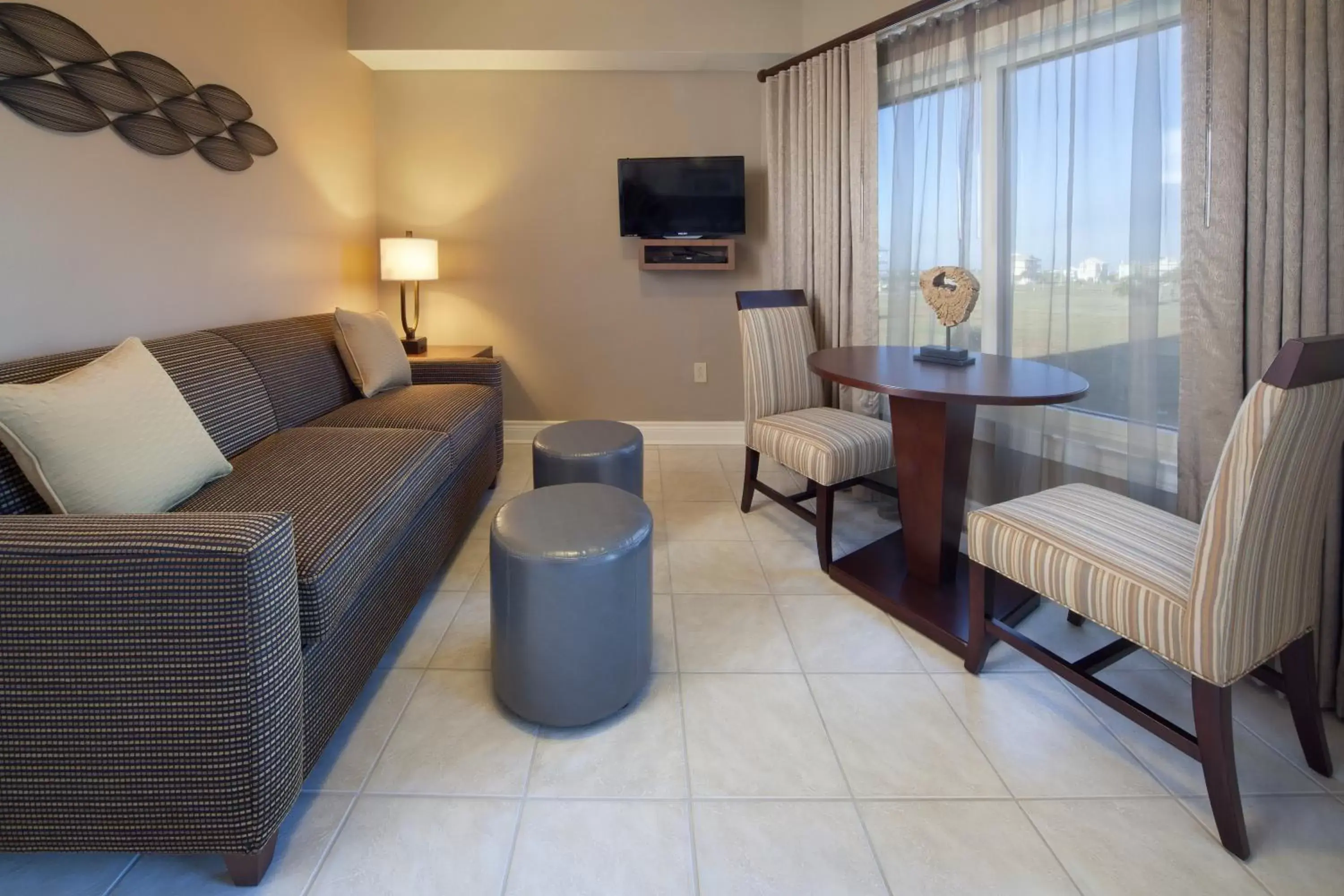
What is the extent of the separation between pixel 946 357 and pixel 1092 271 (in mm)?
514

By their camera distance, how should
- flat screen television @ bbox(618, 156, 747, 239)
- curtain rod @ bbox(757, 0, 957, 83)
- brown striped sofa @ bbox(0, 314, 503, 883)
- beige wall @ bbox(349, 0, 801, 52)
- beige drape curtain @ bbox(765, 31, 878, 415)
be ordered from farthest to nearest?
flat screen television @ bbox(618, 156, 747, 239), beige wall @ bbox(349, 0, 801, 52), beige drape curtain @ bbox(765, 31, 878, 415), curtain rod @ bbox(757, 0, 957, 83), brown striped sofa @ bbox(0, 314, 503, 883)

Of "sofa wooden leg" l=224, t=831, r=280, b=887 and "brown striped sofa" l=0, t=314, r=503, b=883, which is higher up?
"brown striped sofa" l=0, t=314, r=503, b=883

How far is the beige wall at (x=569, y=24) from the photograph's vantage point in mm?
3666

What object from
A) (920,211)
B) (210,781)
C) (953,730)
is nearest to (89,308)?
(210,781)

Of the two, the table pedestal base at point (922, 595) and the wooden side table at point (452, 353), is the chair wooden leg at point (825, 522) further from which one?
the wooden side table at point (452, 353)

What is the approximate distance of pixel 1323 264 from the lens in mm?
1609

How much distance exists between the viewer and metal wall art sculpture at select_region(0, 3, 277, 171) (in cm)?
183

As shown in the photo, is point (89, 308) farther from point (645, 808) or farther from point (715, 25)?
point (715, 25)

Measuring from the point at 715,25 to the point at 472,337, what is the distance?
2181 millimetres

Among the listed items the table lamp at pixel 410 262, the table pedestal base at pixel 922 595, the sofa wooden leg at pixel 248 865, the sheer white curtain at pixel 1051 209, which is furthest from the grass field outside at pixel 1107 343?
the table lamp at pixel 410 262

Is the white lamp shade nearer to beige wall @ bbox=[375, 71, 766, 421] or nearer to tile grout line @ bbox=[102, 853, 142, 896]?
beige wall @ bbox=[375, 71, 766, 421]

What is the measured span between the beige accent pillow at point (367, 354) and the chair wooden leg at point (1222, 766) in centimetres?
300

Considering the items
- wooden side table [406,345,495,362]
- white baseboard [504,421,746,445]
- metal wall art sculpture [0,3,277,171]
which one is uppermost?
metal wall art sculpture [0,3,277,171]

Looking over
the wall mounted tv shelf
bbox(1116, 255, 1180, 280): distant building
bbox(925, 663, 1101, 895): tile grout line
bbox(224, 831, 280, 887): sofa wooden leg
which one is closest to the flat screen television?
the wall mounted tv shelf
